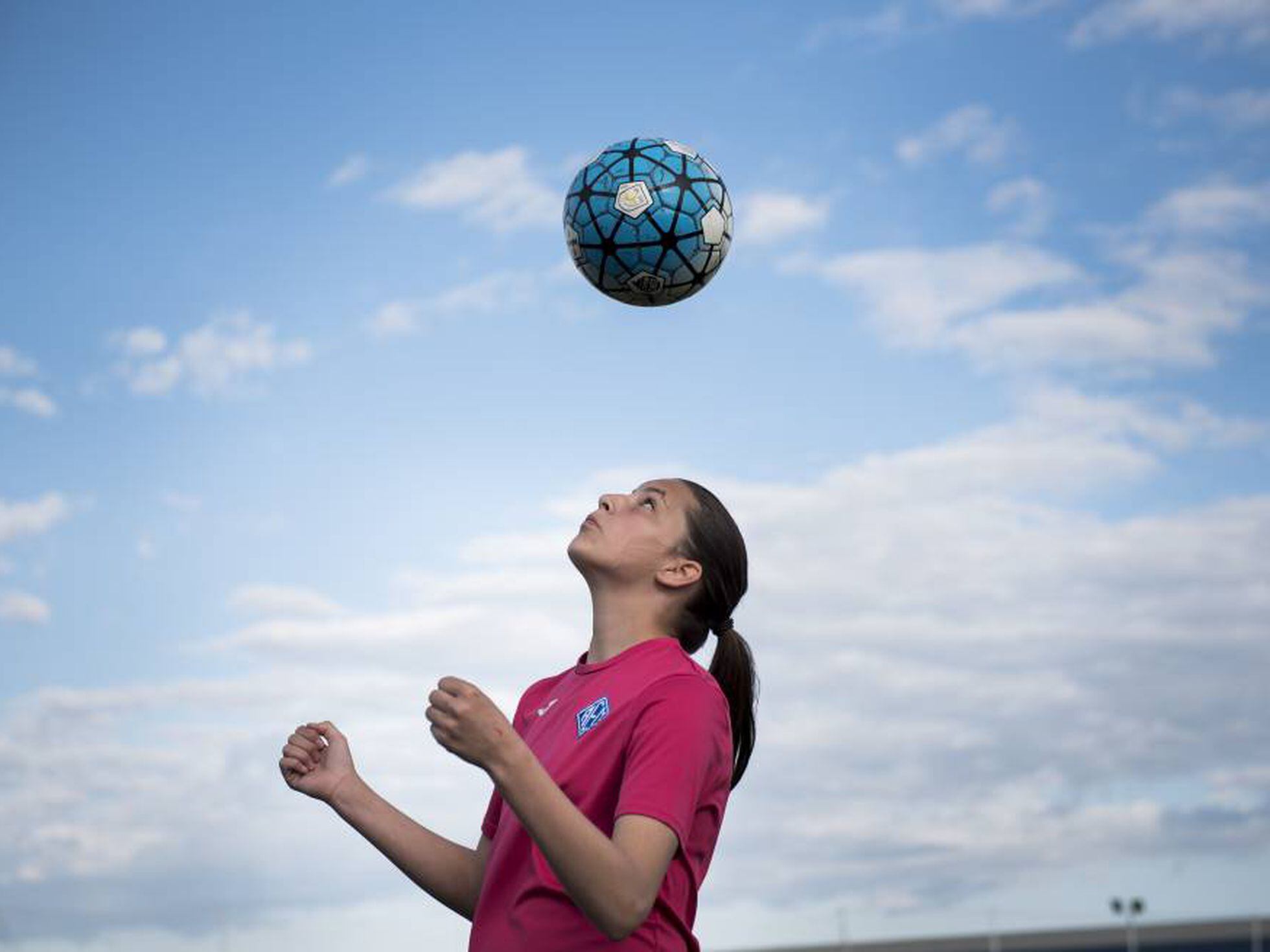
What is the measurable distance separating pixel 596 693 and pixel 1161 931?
212 ft

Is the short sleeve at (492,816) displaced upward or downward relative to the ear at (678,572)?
downward

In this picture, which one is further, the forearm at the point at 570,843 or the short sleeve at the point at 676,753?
the short sleeve at the point at 676,753

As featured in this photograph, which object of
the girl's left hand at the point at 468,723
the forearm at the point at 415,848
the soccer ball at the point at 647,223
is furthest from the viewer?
the soccer ball at the point at 647,223

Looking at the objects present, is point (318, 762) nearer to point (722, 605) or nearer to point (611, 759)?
point (611, 759)

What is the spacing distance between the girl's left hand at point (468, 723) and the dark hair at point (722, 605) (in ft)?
4.10

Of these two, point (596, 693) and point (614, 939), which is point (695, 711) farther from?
point (614, 939)

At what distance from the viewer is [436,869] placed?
16.6ft

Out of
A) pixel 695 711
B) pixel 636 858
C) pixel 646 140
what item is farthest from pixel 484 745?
pixel 646 140

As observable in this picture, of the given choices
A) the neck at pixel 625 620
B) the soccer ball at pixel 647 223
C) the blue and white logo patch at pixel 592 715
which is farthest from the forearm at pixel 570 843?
the soccer ball at pixel 647 223

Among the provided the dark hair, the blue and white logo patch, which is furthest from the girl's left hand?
the dark hair

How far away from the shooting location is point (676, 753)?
428 cm

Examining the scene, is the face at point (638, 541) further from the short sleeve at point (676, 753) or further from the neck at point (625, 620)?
the short sleeve at point (676, 753)

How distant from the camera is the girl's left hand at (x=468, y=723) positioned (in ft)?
12.5

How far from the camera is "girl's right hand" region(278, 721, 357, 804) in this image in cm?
513
